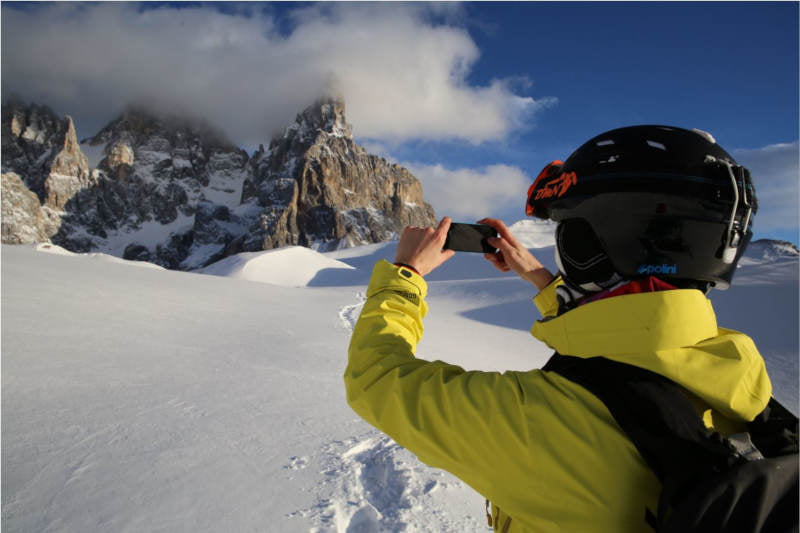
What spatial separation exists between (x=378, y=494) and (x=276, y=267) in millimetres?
26663

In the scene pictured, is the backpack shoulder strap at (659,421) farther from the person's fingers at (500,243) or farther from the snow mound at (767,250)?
the snow mound at (767,250)

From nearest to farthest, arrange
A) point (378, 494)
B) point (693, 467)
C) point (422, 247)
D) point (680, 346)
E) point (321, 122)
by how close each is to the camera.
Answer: point (693, 467) < point (680, 346) < point (422, 247) < point (378, 494) < point (321, 122)

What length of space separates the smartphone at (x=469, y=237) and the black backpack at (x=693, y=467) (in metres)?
0.80

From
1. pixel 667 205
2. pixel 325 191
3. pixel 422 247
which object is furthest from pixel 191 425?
pixel 325 191

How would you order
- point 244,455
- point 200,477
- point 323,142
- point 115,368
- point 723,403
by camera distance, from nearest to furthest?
point 723,403, point 200,477, point 244,455, point 115,368, point 323,142

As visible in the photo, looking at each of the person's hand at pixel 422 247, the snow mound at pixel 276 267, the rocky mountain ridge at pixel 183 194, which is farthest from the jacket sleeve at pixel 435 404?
the rocky mountain ridge at pixel 183 194

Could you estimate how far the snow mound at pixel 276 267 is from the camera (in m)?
26.1

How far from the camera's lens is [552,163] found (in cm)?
165

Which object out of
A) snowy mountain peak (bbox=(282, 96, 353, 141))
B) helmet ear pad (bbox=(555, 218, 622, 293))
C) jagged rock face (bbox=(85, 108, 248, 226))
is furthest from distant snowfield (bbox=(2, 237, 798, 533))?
jagged rock face (bbox=(85, 108, 248, 226))

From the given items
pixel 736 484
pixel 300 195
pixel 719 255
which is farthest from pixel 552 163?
pixel 300 195

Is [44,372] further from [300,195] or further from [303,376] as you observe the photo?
[300,195]

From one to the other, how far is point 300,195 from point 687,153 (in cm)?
11806

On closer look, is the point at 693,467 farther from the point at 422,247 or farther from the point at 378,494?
the point at 378,494

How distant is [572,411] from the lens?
913mm
